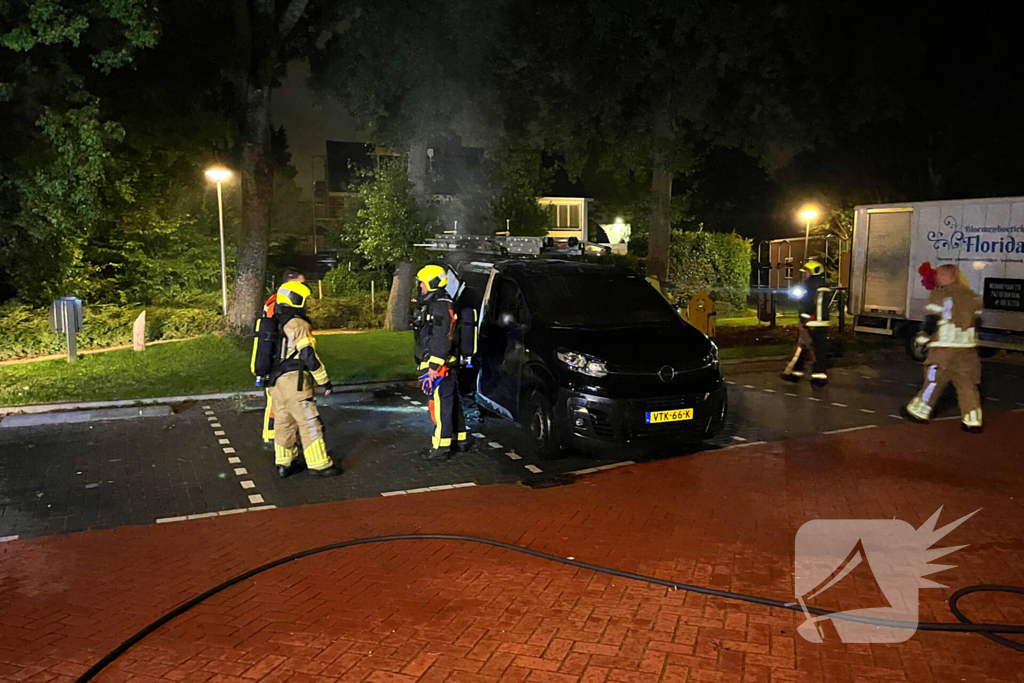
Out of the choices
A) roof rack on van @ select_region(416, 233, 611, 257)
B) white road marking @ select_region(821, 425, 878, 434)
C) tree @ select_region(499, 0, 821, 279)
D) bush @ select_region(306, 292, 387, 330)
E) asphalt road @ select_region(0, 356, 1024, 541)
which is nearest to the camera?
asphalt road @ select_region(0, 356, 1024, 541)

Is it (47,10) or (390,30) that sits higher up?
(390,30)

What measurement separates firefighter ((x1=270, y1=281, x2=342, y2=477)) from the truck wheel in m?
1.99

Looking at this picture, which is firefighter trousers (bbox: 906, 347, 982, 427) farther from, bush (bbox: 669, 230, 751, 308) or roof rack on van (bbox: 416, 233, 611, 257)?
bush (bbox: 669, 230, 751, 308)

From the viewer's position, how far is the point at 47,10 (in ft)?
39.3

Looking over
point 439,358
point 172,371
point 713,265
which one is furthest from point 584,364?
point 713,265

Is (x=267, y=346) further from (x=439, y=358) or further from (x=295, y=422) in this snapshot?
(x=439, y=358)

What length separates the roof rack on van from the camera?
10609mm

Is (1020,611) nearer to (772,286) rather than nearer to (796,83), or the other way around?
(796,83)

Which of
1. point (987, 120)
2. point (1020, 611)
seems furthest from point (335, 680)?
point (987, 120)

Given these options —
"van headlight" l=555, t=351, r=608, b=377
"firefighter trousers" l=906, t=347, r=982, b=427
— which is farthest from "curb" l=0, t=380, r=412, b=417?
"firefighter trousers" l=906, t=347, r=982, b=427

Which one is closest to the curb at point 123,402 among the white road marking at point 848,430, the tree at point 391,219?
the white road marking at point 848,430

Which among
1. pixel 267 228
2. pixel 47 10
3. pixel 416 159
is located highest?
pixel 47 10

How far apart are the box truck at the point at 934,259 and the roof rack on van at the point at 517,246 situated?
7654 mm

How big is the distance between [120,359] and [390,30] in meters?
9.08
